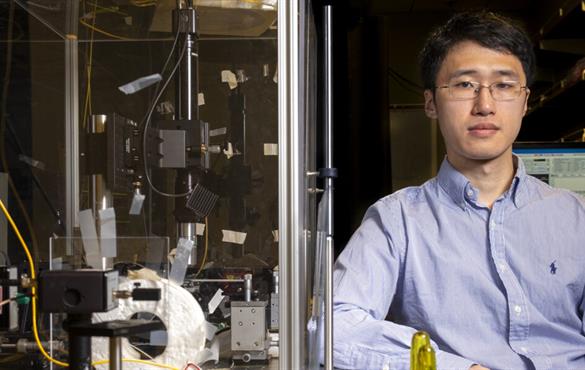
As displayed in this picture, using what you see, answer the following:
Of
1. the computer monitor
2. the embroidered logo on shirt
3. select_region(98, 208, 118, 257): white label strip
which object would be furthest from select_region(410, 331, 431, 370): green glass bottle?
the computer monitor

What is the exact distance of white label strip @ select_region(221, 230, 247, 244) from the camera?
1.30m

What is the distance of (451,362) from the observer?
4.50 ft

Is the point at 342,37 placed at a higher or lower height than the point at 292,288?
higher

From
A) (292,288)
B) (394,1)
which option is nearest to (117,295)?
(292,288)

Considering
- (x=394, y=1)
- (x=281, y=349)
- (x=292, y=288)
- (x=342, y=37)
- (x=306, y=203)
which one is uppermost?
(x=394, y=1)

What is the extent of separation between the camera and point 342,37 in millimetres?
3619

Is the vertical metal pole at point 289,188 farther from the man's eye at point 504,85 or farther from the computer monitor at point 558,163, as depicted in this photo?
the computer monitor at point 558,163

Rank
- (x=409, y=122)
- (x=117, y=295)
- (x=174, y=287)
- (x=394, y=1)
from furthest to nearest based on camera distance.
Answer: (x=409, y=122) < (x=394, y=1) < (x=174, y=287) < (x=117, y=295)


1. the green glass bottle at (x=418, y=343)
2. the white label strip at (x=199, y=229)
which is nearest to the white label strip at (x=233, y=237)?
the white label strip at (x=199, y=229)

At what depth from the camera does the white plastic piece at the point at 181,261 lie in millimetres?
1158

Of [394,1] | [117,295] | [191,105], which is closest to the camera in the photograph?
[117,295]

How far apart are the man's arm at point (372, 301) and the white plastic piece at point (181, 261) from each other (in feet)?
1.22

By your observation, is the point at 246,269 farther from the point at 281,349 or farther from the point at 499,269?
the point at 499,269

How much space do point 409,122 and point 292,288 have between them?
3.63 m
